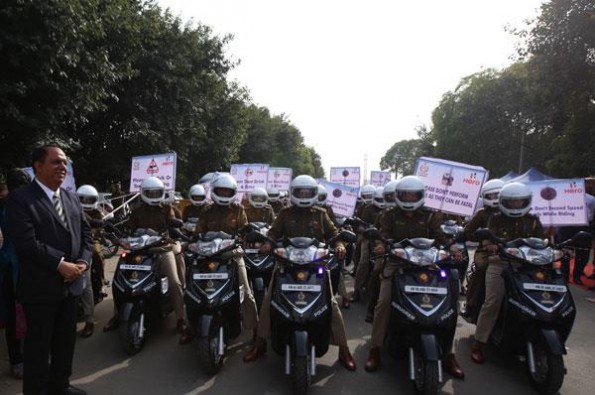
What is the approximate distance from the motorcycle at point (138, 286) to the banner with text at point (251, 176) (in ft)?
16.0

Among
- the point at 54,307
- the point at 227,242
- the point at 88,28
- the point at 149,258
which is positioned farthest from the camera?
the point at 88,28

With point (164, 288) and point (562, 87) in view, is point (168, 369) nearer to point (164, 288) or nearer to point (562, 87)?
point (164, 288)

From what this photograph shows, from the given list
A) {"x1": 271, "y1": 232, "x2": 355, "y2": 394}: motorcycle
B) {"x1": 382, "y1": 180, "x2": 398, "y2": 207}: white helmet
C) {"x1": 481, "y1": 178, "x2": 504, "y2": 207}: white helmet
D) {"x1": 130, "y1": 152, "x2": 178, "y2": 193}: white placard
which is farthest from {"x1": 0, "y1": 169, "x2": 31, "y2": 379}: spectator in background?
{"x1": 481, "y1": 178, "x2": 504, "y2": 207}: white helmet

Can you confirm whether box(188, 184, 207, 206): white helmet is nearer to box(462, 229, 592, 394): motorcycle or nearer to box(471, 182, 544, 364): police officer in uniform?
box(471, 182, 544, 364): police officer in uniform

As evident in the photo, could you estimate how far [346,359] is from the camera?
4672mm

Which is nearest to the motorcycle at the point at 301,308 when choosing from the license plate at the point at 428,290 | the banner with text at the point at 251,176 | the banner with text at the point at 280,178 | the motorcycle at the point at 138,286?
the license plate at the point at 428,290

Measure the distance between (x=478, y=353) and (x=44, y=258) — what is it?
4.35m

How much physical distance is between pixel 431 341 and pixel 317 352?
105 cm

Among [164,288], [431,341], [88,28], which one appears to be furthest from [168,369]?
[88,28]

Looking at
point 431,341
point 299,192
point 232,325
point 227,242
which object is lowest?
point 232,325

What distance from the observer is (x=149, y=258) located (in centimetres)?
536

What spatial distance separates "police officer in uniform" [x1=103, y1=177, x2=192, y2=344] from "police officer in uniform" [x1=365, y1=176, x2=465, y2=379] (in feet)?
7.82

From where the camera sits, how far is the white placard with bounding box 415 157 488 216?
594 cm

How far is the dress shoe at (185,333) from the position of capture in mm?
5339
